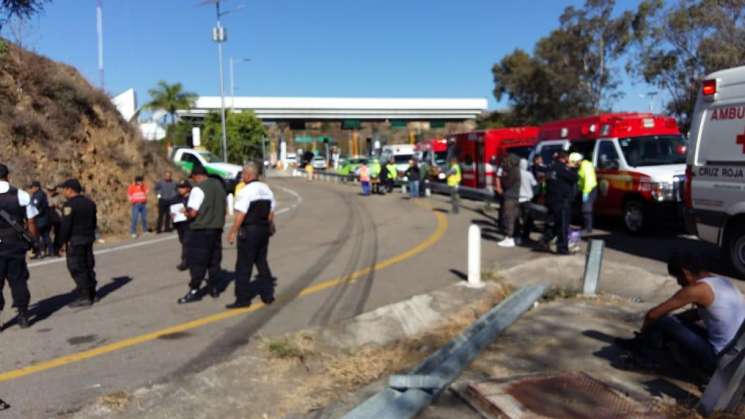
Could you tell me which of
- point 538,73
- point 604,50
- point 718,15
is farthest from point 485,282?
point 538,73

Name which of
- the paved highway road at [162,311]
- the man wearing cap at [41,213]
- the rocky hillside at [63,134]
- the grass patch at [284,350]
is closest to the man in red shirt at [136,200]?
the rocky hillside at [63,134]

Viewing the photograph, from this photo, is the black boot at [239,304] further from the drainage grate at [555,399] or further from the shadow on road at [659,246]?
the shadow on road at [659,246]

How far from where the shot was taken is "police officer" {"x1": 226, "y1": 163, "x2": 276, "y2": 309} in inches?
296

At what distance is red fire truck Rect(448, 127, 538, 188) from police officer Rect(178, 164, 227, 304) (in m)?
15.6

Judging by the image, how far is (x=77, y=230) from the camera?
7.76 meters

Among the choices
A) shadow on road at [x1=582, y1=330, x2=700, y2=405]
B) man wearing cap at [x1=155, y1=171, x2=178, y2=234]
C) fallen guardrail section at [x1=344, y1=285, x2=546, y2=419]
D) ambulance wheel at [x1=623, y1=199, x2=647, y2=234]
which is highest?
man wearing cap at [x1=155, y1=171, x2=178, y2=234]

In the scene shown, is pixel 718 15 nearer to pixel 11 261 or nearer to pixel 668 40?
pixel 668 40

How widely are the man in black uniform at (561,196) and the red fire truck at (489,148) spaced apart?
11.5m

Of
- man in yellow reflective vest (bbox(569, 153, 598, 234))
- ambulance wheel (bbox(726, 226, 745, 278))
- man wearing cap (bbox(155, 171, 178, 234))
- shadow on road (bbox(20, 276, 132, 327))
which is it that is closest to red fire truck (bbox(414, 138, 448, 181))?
man wearing cap (bbox(155, 171, 178, 234))

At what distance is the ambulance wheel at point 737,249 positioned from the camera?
29.7 feet

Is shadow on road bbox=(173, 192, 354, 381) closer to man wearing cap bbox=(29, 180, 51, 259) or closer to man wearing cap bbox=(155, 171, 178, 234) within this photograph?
man wearing cap bbox=(29, 180, 51, 259)

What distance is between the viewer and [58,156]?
17781 mm

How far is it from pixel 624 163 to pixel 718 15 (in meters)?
18.5

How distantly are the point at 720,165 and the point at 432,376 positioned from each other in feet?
22.6
